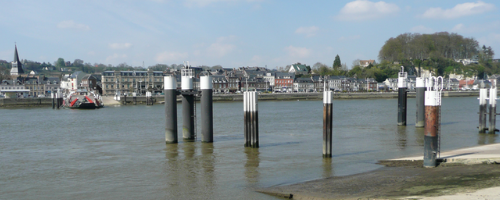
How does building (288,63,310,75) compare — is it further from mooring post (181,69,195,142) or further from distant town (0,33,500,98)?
mooring post (181,69,195,142)

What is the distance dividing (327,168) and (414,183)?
386 centimetres

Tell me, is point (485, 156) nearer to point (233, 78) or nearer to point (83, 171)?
point (83, 171)

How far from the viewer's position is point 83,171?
15.3m

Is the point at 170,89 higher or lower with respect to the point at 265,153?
higher

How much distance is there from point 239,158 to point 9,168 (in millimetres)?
9387

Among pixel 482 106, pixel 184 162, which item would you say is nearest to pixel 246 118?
pixel 184 162

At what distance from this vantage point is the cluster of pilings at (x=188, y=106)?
19438mm

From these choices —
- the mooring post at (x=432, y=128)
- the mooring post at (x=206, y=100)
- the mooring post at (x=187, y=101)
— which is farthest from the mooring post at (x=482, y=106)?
the mooring post at (x=187, y=101)

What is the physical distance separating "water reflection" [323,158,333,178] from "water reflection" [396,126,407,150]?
17.3 feet

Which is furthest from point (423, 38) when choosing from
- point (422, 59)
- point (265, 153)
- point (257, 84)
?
point (265, 153)

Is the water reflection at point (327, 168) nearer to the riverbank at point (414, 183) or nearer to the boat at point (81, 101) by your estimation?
the riverbank at point (414, 183)

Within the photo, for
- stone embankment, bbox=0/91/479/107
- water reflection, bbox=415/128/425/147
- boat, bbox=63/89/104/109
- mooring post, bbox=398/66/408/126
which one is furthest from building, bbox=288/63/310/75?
water reflection, bbox=415/128/425/147

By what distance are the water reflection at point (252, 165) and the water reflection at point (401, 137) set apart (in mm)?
7301

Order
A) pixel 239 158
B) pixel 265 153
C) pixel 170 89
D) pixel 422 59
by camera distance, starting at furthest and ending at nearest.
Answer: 1. pixel 422 59
2. pixel 170 89
3. pixel 265 153
4. pixel 239 158
